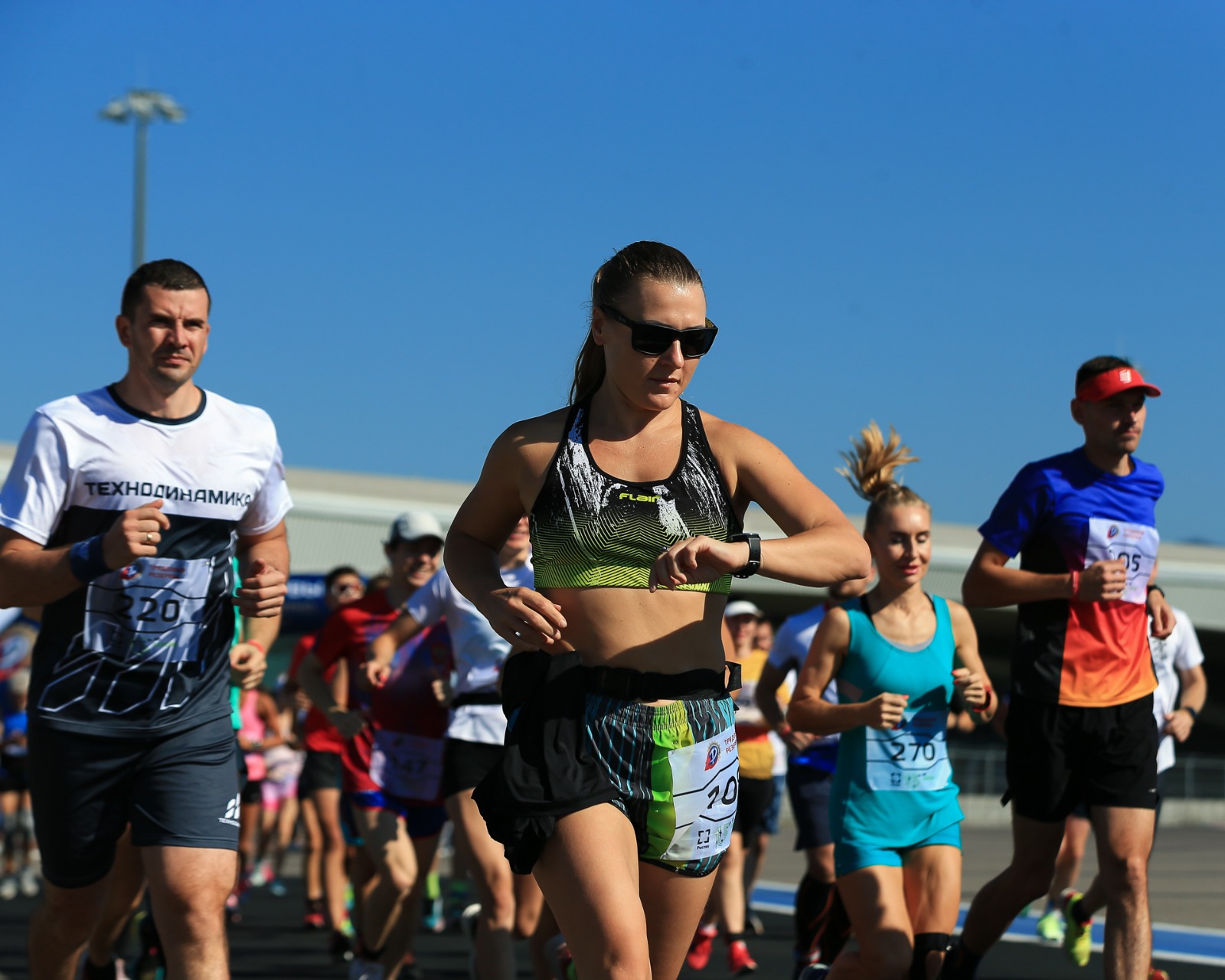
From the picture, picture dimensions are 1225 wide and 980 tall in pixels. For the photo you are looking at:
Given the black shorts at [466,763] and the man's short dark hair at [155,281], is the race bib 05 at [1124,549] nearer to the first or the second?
the black shorts at [466,763]

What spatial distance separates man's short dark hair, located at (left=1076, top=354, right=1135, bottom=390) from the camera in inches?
249

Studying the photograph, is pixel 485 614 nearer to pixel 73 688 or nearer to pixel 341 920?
pixel 73 688

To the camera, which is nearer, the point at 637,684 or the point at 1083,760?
the point at 637,684

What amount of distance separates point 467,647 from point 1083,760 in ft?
8.87

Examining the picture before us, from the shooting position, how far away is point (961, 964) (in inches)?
239

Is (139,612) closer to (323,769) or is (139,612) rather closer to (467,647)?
(467,647)

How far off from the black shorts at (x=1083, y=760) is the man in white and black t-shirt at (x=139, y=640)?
9.85 feet

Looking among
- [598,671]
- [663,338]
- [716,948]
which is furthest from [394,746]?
[663,338]

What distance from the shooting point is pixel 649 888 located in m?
3.84

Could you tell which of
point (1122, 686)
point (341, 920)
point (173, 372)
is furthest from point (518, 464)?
point (341, 920)

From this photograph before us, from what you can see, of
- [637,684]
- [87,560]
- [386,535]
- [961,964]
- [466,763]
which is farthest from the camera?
[386,535]

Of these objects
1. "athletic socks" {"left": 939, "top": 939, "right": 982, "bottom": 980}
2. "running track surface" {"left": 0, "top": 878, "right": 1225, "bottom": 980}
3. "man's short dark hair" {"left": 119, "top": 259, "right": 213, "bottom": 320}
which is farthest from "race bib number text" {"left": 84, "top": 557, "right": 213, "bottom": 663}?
"running track surface" {"left": 0, "top": 878, "right": 1225, "bottom": 980}

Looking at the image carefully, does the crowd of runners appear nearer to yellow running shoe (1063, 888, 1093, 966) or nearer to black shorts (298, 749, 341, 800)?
yellow running shoe (1063, 888, 1093, 966)

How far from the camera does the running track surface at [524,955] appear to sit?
27.9ft
